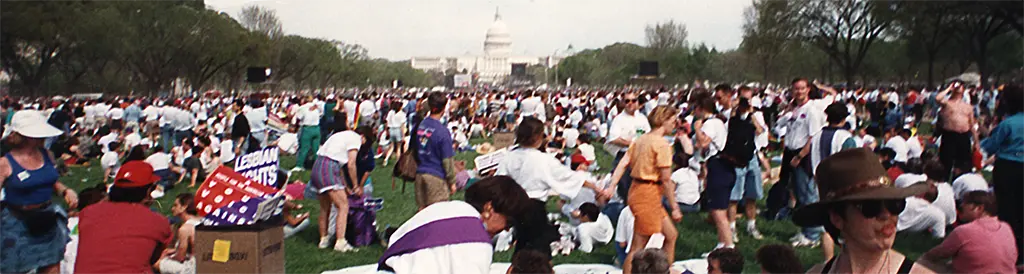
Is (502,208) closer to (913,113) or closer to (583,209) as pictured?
(583,209)

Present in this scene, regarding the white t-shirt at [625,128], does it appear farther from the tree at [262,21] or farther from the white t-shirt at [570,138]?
the tree at [262,21]

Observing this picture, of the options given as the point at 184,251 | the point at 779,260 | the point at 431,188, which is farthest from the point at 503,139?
the point at 779,260

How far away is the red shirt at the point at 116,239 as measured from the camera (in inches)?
174

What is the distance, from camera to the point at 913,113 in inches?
952

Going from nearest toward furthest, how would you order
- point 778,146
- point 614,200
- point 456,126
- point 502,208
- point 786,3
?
point 502,208 → point 614,200 → point 778,146 → point 456,126 → point 786,3

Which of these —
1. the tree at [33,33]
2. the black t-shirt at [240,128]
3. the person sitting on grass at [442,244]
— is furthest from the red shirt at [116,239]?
the tree at [33,33]

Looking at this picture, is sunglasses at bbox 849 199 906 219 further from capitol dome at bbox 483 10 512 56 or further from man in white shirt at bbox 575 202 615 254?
capitol dome at bbox 483 10 512 56

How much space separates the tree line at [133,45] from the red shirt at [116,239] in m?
36.6

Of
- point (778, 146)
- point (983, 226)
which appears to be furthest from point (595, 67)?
point (983, 226)

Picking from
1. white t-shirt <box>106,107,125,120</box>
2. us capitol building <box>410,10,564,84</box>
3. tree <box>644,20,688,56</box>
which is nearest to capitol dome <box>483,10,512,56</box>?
us capitol building <box>410,10,564,84</box>

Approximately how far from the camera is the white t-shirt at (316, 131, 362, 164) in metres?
7.84

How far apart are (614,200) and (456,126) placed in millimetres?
11198

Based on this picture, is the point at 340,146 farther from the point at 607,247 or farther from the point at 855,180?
the point at 855,180

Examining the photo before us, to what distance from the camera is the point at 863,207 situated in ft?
6.88
